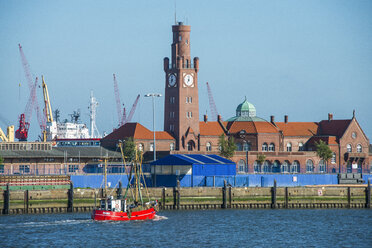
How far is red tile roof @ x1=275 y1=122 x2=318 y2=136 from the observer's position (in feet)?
630

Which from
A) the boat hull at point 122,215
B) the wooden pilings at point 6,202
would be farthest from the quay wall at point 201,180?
the boat hull at point 122,215

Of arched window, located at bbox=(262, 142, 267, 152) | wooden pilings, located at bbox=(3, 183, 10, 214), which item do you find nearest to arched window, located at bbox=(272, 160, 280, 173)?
arched window, located at bbox=(262, 142, 267, 152)

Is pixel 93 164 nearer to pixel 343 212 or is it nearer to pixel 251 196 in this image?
pixel 251 196

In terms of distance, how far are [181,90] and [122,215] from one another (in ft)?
260

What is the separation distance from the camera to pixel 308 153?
17950 centimetres

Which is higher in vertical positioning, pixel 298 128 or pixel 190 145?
pixel 298 128

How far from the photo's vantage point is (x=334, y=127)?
19188 centimetres

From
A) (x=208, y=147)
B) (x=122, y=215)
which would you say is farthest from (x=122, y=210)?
(x=208, y=147)

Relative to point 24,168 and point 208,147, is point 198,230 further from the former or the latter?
point 208,147

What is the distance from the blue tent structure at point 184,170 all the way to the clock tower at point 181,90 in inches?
1707

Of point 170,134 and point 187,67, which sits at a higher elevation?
point 187,67

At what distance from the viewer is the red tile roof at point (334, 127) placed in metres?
189

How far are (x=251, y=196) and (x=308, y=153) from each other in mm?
65202

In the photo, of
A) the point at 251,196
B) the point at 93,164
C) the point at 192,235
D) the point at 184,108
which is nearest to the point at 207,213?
the point at 251,196
